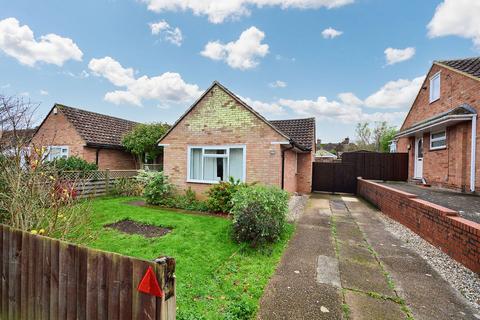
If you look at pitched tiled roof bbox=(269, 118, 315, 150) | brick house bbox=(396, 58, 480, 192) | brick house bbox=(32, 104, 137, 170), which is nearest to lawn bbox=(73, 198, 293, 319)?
brick house bbox=(396, 58, 480, 192)

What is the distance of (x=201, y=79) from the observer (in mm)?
15555

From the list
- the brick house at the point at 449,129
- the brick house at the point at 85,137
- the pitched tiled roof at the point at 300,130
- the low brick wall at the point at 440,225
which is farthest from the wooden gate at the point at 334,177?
the brick house at the point at 85,137

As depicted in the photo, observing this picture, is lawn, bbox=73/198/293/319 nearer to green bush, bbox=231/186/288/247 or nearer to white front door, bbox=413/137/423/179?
green bush, bbox=231/186/288/247

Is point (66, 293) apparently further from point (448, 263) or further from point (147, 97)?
point (147, 97)

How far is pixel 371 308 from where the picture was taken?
10.3 feet

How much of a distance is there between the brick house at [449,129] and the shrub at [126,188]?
15.2 metres

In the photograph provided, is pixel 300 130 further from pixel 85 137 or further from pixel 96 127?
pixel 96 127

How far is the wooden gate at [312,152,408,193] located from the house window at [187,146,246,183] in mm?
7422

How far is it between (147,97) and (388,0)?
56.9 feet

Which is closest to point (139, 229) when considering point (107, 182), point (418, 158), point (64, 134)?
point (107, 182)

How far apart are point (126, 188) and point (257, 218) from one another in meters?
10.5

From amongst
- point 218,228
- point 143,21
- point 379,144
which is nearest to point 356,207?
point 218,228

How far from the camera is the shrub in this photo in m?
13.1

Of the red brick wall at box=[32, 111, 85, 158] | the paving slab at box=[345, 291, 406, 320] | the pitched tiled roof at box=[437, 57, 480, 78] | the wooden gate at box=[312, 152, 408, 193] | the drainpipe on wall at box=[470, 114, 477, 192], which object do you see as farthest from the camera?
the red brick wall at box=[32, 111, 85, 158]
